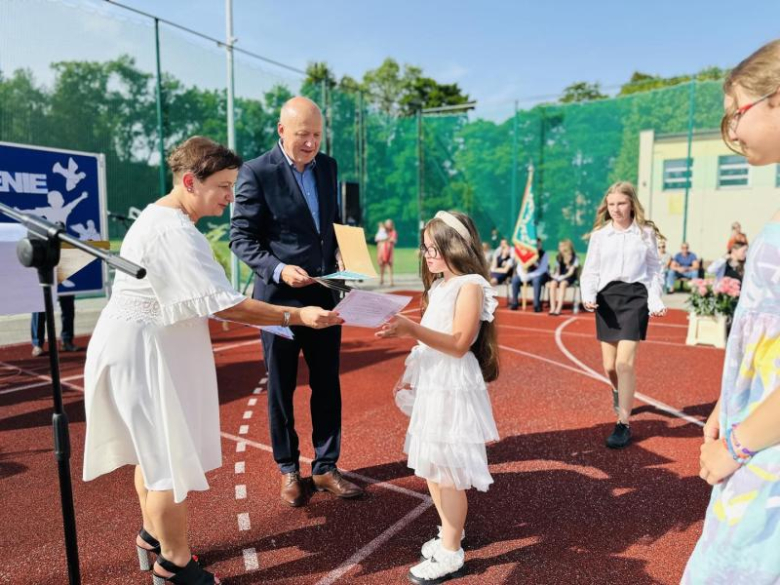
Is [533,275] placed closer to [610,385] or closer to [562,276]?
[562,276]

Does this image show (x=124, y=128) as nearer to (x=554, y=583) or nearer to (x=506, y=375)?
(x=506, y=375)

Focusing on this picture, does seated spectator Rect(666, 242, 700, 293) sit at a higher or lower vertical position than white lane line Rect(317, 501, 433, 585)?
higher

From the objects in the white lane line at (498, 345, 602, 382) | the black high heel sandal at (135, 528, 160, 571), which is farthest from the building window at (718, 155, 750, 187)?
the black high heel sandal at (135, 528, 160, 571)

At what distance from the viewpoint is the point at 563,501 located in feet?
11.3

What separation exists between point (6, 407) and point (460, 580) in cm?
463

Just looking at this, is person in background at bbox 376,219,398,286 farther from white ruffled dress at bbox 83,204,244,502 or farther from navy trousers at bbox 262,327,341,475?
white ruffled dress at bbox 83,204,244,502

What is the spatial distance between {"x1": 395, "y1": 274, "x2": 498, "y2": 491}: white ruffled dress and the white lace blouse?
2.19 metres

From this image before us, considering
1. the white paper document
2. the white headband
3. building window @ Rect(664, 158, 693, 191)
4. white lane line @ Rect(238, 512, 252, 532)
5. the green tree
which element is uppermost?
the green tree

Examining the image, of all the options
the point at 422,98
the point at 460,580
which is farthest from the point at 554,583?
the point at 422,98

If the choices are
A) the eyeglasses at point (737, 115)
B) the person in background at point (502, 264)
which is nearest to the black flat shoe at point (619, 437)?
the eyeglasses at point (737, 115)

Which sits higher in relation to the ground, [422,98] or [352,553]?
[422,98]

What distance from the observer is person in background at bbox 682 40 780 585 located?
1287 millimetres

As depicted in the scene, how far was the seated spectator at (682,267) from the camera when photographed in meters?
14.9

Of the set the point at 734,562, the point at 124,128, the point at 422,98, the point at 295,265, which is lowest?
the point at 734,562
